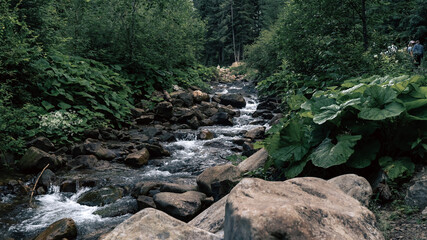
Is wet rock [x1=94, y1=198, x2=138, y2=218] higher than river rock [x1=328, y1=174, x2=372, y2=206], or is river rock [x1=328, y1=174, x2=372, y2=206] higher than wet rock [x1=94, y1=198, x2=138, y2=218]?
river rock [x1=328, y1=174, x2=372, y2=206]

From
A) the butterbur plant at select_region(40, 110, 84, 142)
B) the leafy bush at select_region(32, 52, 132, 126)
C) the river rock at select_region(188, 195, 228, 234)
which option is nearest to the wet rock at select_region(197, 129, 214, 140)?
the leafy bush at select_region(32, 52, 132, 126)

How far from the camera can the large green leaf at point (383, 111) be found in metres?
3.31

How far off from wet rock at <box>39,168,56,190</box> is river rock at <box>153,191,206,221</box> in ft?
A: 8.66

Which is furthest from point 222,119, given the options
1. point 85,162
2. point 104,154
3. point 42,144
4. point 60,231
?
point 60,231

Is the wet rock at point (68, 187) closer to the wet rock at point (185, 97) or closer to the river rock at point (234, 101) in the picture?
the wet rock at point (185, 97)

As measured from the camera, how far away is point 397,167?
3.38m

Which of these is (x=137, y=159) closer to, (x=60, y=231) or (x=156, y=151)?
(x=156, y=151)

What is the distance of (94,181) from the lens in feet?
21.2

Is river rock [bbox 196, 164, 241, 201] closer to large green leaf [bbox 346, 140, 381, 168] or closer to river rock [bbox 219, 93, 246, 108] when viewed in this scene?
large green leaf [bbox 346, 140, 381, 168]

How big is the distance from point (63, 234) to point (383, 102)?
187 inches

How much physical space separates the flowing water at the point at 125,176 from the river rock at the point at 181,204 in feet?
2.41

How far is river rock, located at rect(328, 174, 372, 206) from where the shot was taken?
3.10 meters

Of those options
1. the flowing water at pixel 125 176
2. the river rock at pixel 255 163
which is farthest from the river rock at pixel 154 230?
the river rock at pixel 255 163

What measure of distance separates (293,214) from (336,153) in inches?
71.5
